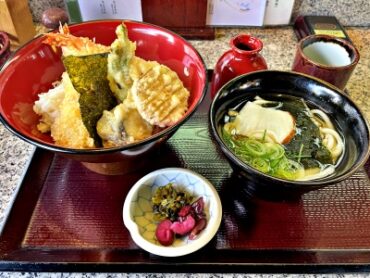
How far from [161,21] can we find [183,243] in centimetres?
90

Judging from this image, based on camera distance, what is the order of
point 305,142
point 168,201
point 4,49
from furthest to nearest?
point 4,49
point 305,142
point 168,201

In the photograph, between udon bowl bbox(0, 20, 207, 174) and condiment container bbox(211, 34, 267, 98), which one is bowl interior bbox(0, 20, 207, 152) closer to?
udon bowl bbox(0, 20, 207, 174)

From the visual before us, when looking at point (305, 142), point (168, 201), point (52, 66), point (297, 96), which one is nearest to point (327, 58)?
point (297, 96)

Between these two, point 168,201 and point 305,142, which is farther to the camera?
point 305,142

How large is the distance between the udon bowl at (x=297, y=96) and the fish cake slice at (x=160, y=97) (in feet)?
0.27

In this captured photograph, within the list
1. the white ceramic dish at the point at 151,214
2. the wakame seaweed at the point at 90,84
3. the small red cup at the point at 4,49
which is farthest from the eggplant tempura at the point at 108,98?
the small red cup at the point at 4,49

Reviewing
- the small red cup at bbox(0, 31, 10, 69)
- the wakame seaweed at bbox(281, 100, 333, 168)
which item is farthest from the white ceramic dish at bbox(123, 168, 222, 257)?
the small red cup at bbox(0, 31, 10, 69)

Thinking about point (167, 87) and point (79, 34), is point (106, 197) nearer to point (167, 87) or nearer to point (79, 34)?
point (167, 87)

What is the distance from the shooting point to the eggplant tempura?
812 millimetres

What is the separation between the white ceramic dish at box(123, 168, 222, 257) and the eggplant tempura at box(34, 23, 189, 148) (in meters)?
0.11

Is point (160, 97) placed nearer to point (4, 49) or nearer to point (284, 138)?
point (284, 138)

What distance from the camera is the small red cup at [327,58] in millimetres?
997

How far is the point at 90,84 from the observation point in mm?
826

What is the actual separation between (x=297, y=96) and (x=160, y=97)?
15.1 inches
